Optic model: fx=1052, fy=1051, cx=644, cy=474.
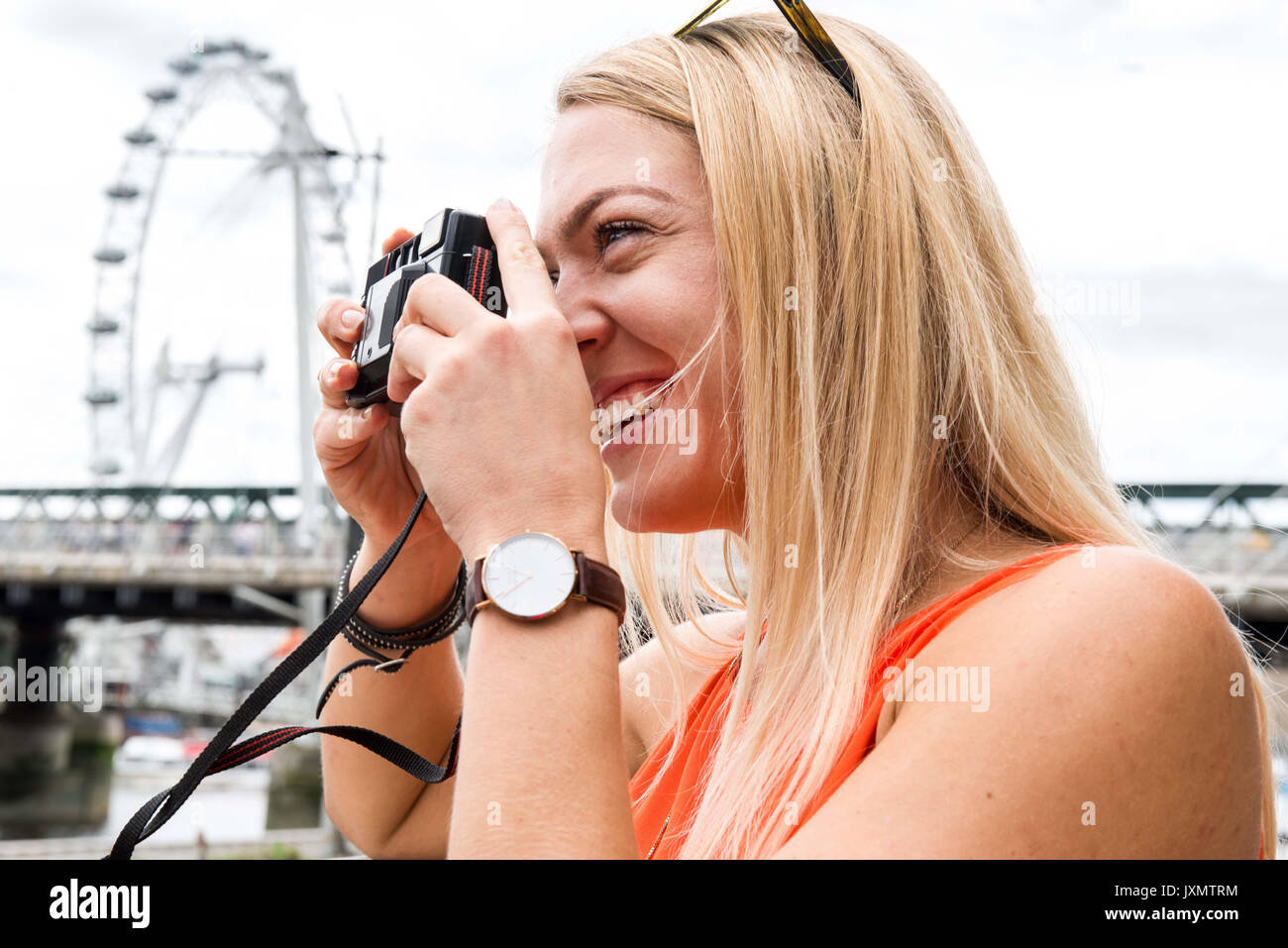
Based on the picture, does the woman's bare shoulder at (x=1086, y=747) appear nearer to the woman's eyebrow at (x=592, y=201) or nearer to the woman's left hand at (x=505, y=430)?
the woman's left hand at (x=505, y=430)

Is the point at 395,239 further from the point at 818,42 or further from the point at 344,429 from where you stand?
the point at 818,42

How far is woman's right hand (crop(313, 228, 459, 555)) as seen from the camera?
144 cm

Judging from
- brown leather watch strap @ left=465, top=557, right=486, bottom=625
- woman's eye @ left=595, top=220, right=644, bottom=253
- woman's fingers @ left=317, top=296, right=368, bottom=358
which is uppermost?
woman's eye @ left=595, top=220, right=644, bottom=253

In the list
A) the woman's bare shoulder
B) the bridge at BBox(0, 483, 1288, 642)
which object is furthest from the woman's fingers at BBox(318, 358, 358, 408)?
the bridge at BBox(0, 483, 1288, 642)

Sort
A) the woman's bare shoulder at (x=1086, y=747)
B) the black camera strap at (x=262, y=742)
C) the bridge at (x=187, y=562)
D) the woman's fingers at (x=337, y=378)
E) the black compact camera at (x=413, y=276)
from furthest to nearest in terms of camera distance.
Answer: the bridge at (x=187, y=562), the woman's fingers at (x=337, y=378), the black compact camera at (x=413, y=276), the black camera strap at (x=262, y=742), the woman's bare shoulder at (x=1086, y=747)

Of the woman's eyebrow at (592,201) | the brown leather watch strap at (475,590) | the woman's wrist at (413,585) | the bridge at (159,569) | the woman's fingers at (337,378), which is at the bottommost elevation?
the bridge at (159,569)

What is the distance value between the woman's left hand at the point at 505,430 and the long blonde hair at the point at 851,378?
0.79 ft

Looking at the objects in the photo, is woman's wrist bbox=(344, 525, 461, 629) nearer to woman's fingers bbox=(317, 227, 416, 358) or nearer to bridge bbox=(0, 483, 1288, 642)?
woman's fingers bbox=(317, 227, 416, 358)

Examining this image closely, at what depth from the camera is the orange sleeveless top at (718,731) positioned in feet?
3.20

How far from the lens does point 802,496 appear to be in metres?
1.13

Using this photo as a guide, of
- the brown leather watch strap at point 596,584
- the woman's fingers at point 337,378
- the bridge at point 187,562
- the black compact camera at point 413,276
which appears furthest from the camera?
the bridge at point 187,562

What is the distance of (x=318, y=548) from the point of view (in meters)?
23.0

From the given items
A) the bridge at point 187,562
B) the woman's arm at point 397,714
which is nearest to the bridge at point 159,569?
the bridge at point 187,562
